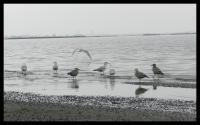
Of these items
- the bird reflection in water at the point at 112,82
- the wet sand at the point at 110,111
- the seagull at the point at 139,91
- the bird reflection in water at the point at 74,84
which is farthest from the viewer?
the bird reflection in water at the point at 112,82

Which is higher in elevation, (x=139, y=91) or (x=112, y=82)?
(x=112, y=82)

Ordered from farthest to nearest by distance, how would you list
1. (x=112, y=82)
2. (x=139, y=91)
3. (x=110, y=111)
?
(x=112, y=82), (x=139, y=91), (x=110, y=111)

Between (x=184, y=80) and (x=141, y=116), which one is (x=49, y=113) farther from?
(x=184, y=80)

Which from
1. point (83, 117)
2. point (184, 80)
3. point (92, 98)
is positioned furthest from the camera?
point (184, 80)

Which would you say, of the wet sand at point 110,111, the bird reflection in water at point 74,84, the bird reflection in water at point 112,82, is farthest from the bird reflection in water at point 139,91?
the bird reflection in water at point 74,84

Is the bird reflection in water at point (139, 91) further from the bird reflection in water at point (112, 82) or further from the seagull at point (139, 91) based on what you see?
the bird reflection in water at point (112, 82)

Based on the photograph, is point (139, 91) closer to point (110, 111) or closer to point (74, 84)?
point (74, 84)

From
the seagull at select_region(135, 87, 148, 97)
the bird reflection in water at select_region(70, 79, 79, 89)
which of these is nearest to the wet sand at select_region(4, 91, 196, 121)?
the seagull at select_region(135, 87, 148, 97)

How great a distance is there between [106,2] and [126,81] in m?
18.3

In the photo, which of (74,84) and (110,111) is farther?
(74,84)

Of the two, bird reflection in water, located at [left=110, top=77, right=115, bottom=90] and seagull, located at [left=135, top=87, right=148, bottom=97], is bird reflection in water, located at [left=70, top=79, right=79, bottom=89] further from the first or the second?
seagull, located at [left=135, top=87, right=148, bottom=97]

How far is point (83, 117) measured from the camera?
38.2 ft

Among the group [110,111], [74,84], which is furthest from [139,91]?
[110,111]

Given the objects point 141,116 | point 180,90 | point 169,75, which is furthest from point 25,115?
point 169,75
